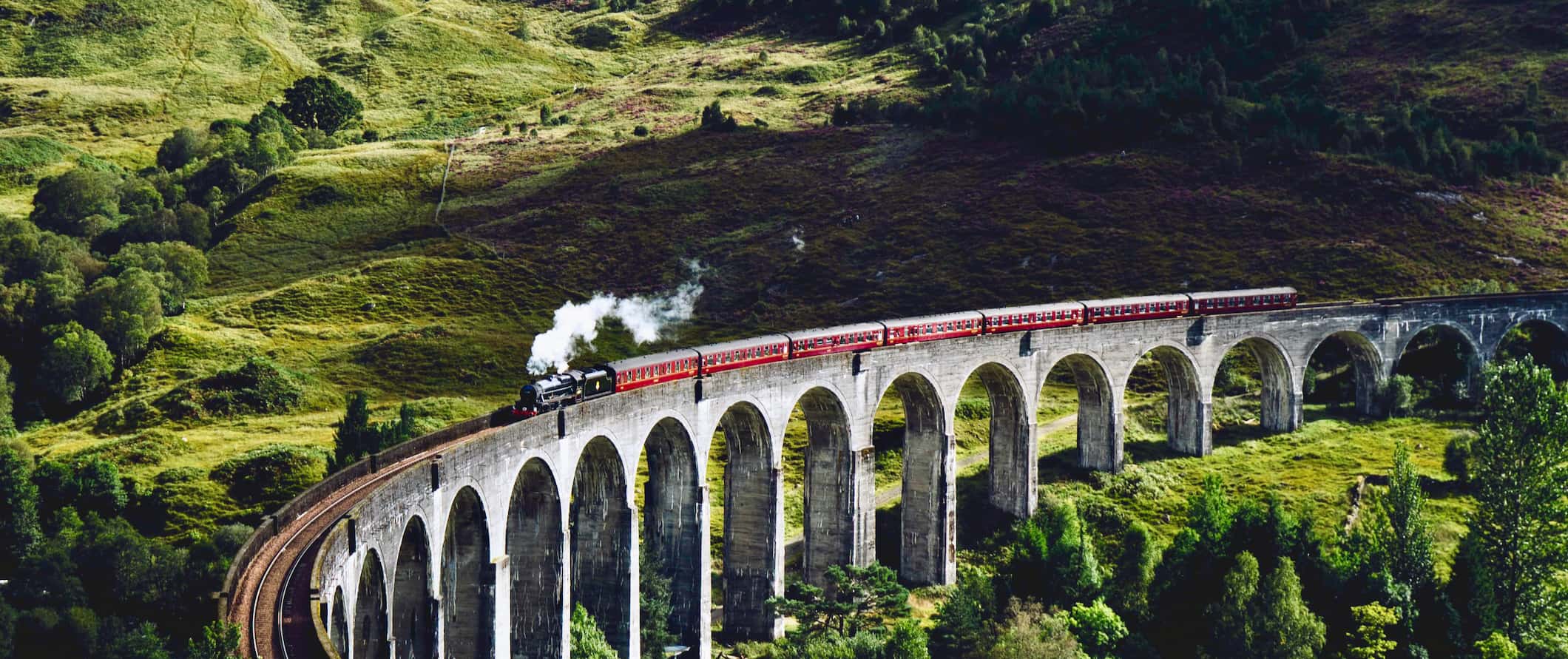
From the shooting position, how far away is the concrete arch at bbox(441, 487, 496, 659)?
51.7 m

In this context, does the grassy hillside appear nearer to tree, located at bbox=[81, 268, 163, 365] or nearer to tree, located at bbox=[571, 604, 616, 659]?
tree, located at bbox=[81, 268, 163, 365]

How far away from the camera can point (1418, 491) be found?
65188 mm

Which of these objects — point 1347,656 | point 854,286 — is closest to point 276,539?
point 1347,656

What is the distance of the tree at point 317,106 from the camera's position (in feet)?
553

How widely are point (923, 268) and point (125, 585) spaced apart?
2688 inches

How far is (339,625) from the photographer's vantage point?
138ft

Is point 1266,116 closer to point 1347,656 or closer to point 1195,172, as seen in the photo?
point 1195,172

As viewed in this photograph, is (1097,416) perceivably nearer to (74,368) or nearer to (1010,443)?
(1010,443)

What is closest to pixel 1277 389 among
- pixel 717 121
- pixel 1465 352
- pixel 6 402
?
pixel 1465 352

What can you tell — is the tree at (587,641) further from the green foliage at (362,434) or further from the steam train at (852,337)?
the green foliage at (362,434)

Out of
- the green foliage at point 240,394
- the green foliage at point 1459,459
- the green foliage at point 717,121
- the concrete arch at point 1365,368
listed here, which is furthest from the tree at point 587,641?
the green foliage at point 717,121

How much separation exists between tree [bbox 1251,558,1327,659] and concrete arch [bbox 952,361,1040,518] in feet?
58.4

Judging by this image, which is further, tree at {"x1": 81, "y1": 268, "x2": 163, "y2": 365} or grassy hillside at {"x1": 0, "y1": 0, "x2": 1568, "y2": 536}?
grassy hillside at {"x1": 0, "y1": 0, "x2": 1568, "y2": 536}

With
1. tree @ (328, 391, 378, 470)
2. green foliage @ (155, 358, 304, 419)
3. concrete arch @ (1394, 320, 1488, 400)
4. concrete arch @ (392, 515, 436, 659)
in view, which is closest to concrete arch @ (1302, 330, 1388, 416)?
concrete arch @ (1394, 320, 1488, 400)
